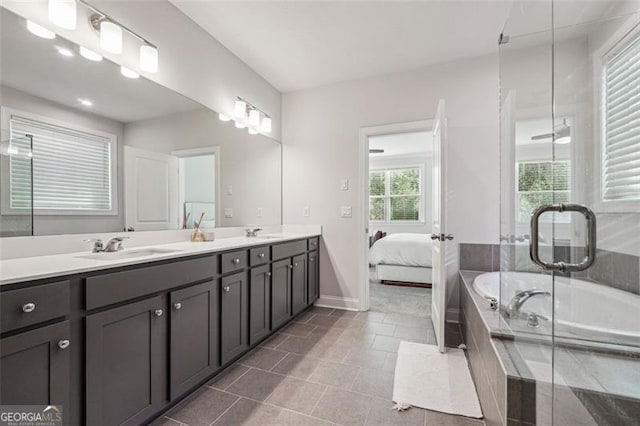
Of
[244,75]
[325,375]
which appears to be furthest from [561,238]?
[244,75]

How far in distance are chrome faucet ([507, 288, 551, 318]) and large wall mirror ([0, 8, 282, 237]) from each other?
7.43 ft

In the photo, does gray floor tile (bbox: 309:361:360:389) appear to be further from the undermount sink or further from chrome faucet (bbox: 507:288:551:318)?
the undermount sink

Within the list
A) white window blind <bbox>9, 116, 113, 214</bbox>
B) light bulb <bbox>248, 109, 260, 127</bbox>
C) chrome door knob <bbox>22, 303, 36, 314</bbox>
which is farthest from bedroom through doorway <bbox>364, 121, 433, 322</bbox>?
chrome door knob <bbox>22, 303, 36, 314</bbox>

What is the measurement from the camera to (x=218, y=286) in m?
1.80

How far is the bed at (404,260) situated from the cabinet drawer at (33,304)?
3.84 metres

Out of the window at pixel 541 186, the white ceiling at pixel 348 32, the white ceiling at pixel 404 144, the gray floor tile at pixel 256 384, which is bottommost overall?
the gray floor tile at pixel 256 384

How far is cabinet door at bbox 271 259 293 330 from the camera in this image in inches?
94.3

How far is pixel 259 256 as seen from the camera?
2.21m

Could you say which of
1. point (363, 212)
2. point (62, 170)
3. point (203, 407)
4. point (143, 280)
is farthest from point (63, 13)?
point (363, 212)

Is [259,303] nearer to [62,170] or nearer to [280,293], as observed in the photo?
[280,293]

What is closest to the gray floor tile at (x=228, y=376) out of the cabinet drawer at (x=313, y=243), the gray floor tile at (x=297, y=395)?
the gray floor tile at (x=297, y=395)

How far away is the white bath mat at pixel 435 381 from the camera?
1.58m

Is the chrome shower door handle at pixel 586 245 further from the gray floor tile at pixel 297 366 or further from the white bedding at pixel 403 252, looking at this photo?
the white bedding at pixel 403 252

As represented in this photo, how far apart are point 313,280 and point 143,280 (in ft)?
6.71
